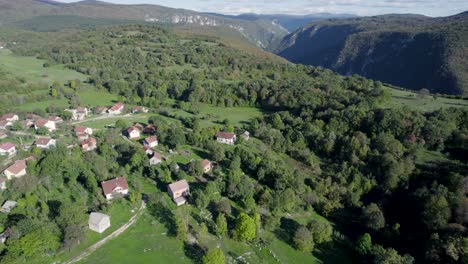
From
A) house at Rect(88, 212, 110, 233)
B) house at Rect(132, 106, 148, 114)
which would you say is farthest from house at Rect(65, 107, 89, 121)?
house at Rect(88, 212, 110, 233)

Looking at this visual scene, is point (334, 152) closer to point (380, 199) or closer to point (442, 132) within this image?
point (380, 199)

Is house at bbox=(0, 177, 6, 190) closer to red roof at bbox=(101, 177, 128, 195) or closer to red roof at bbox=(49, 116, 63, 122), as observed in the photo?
red roof at bbox=(101, 177, 128, 195)

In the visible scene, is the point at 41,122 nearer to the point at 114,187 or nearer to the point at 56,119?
the point at 56,119

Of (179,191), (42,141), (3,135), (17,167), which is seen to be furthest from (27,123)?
(179,191)

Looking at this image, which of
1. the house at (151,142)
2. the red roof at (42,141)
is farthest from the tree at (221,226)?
the red roof at (42,141)

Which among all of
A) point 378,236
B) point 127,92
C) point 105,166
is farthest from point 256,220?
point 127,92

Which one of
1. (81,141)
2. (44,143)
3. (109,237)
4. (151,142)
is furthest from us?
(151,142)
